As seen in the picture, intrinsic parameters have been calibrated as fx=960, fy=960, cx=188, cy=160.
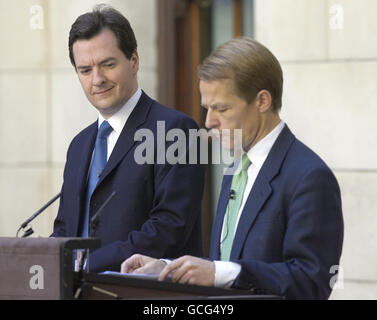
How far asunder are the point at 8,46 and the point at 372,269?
3424 mm

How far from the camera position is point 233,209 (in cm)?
347

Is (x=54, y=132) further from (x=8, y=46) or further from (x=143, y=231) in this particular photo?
(x=143, y=231)

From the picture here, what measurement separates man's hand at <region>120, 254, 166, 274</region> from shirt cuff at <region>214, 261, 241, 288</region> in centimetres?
37

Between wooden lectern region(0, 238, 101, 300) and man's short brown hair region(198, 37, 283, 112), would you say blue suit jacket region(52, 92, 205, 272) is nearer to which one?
man's short brown hair region(198, 37, 283, 112)

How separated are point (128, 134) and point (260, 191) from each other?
1090mm

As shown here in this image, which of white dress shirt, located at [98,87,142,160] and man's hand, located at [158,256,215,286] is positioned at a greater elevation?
white dress shirt, located at [98,87,142,160]

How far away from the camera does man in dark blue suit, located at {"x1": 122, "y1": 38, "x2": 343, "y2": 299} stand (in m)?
3.10

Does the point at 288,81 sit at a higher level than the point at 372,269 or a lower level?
higher

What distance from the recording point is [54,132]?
785cm

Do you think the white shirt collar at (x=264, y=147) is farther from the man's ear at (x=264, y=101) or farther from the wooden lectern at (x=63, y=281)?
the wooden lectern at (x=63, y=281)

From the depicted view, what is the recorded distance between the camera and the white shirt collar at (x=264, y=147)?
3418 millimetres

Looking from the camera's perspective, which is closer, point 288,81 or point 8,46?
point 288,81

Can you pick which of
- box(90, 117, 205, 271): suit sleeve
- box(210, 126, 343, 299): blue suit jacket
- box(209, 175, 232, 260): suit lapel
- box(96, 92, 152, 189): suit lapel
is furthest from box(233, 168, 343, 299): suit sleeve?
box(96, 92, 152, 189): suit lapel
